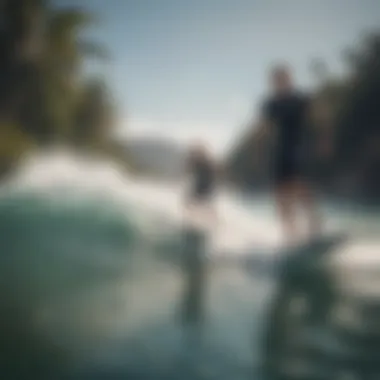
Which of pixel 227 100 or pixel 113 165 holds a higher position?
pixel 227 100

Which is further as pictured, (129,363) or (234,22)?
(234,22)

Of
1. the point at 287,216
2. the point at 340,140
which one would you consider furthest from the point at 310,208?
the point at 340,140

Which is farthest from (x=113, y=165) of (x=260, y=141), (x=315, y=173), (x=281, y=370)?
(x=281, y=370)

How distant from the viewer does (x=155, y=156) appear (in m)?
1.39

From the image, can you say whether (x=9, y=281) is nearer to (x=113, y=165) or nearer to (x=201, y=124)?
(x=113, y=165)

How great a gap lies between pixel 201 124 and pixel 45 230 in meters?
0.41

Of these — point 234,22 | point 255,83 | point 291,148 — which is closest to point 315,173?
point 291,148

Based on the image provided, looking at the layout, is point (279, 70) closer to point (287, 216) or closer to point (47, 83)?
point (287, 216)

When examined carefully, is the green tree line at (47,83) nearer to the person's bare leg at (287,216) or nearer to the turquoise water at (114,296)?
the turquoise water at (114,296)

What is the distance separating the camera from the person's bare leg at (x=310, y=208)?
139 cm

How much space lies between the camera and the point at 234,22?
144 cm

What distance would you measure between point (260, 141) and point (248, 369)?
19.2 inches

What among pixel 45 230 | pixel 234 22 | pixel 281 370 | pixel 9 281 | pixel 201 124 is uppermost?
pixel 234 22

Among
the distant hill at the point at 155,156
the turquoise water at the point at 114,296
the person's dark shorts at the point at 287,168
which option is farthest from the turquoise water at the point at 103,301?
the person's dark shorts at the point at 287,168
